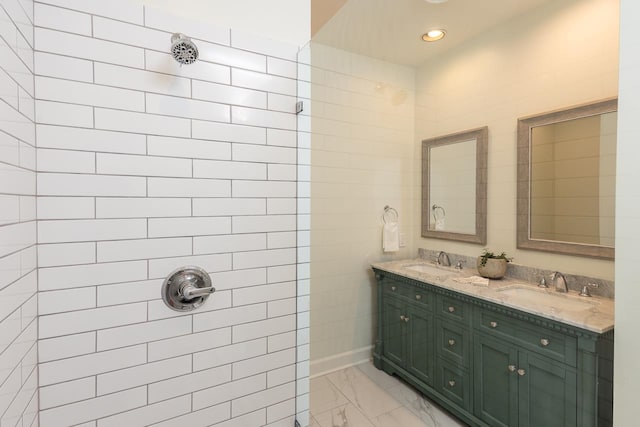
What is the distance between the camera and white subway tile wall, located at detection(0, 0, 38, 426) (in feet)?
2.42

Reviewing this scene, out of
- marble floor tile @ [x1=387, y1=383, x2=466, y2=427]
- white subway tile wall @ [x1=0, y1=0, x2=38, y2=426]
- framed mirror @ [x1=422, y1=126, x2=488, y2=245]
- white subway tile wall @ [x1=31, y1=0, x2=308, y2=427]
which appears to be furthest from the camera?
framed mirror @ [x1=422, y1=126, x2=488, y2=245]

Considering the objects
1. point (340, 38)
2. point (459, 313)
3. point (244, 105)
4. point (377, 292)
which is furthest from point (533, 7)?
point (377, 292)

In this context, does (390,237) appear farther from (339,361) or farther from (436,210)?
(339,361)

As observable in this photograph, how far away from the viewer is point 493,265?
1778 millimetres

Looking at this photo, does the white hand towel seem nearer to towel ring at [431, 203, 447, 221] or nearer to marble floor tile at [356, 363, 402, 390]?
towel ring at [431, 203, 447, 221]

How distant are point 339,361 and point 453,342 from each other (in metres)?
0.69

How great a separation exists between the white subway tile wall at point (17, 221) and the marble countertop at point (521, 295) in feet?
5.31

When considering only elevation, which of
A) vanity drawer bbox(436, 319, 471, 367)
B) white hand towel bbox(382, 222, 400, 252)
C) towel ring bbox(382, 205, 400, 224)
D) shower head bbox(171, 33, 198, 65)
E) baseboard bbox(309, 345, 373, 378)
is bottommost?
baseboard bbox(309, 345, 373, 378)

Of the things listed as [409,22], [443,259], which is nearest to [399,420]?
[443,259]

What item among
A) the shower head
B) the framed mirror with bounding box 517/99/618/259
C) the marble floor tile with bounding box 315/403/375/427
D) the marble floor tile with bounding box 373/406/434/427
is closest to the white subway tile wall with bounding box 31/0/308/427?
the shower head

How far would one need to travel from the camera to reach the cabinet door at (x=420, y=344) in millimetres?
1897

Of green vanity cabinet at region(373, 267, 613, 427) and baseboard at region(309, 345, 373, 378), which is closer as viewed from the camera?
green vanity cabinet at region(373, 267, 613, 427)

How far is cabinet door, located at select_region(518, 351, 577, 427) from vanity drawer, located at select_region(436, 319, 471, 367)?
29cm

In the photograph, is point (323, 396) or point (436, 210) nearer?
point (323, 396)
